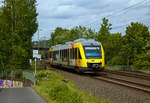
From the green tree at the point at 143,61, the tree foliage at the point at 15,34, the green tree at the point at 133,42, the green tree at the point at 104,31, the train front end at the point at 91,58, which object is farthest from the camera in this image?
the green tree at the point at 104,31

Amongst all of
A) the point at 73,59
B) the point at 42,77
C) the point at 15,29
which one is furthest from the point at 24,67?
the point at 42,77

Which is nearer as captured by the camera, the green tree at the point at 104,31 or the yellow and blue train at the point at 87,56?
the yellow and blue train at the point at 87,56

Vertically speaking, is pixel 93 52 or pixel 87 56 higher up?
pixel 93 52

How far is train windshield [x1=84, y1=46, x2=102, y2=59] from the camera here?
2257cm

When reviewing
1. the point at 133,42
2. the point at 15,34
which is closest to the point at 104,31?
the point at 133,42

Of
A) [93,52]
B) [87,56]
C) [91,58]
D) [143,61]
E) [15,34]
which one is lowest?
[143,61]

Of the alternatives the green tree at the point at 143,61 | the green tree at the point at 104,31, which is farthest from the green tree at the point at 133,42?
the green tree at the point at 104,31

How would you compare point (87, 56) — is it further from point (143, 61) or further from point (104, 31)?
point (104, 31)

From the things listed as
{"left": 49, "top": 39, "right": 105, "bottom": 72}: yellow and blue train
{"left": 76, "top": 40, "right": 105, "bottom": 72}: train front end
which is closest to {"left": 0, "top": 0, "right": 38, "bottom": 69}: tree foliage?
{"left": 49, "top": 39, "right": 105, "bottom": 72}: yellow and blue train

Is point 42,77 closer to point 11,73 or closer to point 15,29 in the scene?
point 11,73

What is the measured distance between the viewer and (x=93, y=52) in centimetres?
2284

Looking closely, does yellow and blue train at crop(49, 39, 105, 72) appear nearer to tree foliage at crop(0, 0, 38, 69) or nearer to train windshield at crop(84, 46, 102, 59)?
train windshield at crop(84, 46, 102, 59)

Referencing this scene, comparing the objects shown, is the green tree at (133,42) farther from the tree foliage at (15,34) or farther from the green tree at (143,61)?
the tree foliage at (15,34)

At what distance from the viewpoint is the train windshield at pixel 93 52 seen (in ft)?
74.1
